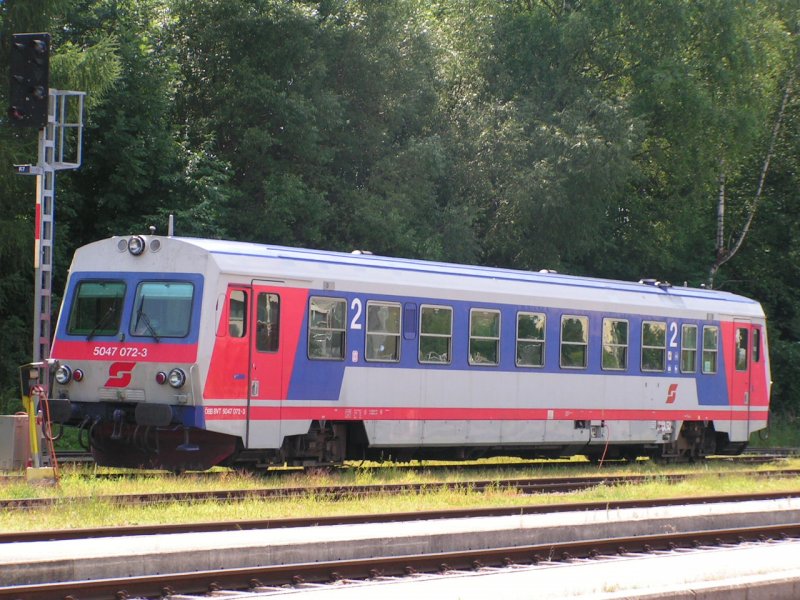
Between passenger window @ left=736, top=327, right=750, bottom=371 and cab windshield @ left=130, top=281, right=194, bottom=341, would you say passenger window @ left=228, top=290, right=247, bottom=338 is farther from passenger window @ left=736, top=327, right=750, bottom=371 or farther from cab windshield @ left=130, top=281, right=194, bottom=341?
passenger window @ left=736, top=327, right=750, bottom=371

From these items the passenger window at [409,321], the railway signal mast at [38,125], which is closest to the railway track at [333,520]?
the railway signal mast at [38,125]

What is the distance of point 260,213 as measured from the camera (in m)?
31.1

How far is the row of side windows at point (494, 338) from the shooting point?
1847 centimetres

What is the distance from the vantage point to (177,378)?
54.7 feet

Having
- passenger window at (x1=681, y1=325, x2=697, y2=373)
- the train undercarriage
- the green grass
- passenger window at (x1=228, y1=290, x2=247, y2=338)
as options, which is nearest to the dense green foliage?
the train undercarriage

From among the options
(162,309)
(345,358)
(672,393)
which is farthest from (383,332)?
(672,393)

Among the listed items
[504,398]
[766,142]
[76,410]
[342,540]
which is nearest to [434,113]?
[766,142]

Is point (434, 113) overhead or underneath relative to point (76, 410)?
overhead

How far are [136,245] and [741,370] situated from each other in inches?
549

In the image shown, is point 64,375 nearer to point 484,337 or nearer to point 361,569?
point 484,337

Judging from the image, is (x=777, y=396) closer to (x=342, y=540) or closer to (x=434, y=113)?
(x=434, y=113)

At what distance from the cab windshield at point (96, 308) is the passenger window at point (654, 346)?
34.6 feet

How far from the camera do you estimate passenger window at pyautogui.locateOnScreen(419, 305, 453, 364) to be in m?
19.8

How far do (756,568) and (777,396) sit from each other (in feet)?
101
